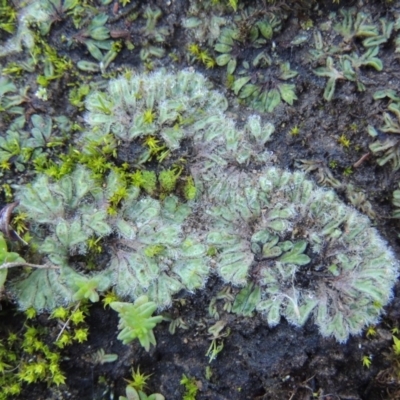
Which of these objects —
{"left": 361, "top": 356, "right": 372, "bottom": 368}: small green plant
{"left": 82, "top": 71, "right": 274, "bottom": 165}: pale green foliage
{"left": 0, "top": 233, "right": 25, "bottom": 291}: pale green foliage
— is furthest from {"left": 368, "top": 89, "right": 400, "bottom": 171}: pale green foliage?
{"left": 0, "top": 233, "right": 25, "bottom": 291}: pale green foliage

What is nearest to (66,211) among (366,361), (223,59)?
(223,59)

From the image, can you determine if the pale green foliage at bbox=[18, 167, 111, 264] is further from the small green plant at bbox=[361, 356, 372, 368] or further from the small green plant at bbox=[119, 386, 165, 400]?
the small green plant at bbox=[361, 356, 372, 368]

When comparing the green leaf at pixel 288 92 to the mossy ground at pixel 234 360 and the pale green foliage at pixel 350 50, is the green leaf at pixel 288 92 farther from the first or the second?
the mossy ground at pixel 234 360

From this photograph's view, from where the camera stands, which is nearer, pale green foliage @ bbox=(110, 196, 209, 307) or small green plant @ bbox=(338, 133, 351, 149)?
pale green foliage @ bbox=(110, 196, 209, 307)

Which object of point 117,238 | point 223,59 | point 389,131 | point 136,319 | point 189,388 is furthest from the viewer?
point 223,59

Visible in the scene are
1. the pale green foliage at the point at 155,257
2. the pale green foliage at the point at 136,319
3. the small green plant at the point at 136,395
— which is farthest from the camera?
the pale green foliage at the point at 155,257

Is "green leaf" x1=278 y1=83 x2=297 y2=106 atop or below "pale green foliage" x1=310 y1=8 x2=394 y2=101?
below

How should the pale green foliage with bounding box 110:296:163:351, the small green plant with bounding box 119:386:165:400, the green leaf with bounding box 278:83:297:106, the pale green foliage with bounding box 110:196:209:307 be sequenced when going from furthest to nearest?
the green leaf with bounding box 278:83:297:106
the pale green foliage with bounding box 110:196:209:307
the small green plant with bounding box 119:386:165:400
the pale green foliage with bounding box 110:296:163:351

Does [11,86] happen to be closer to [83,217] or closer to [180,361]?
[83,217]

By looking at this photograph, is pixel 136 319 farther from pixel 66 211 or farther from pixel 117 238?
pixel 66 211

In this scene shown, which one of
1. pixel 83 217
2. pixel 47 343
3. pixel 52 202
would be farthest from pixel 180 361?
pixel 52 202

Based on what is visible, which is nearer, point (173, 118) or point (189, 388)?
point (189, 388)

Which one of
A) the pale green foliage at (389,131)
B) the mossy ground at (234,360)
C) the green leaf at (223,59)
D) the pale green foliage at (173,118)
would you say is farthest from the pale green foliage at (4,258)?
the pale green foliage at (389,131)
